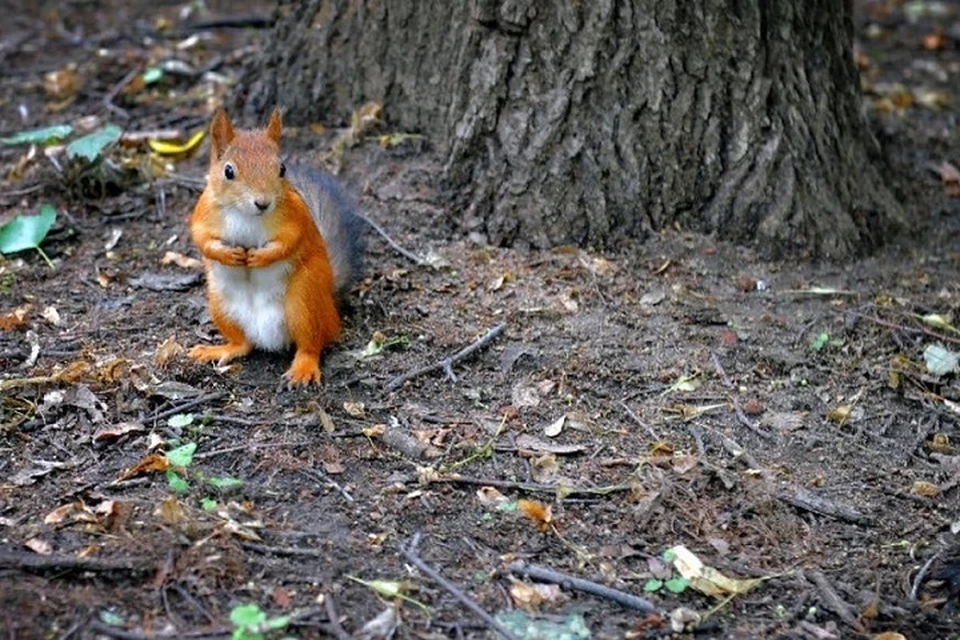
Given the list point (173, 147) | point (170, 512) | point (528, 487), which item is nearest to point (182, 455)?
point (170, 512)

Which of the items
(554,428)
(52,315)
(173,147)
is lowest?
(554,428)

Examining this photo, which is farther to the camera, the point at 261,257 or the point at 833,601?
the point at 261,257

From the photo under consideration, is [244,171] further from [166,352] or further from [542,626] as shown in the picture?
[542,626]

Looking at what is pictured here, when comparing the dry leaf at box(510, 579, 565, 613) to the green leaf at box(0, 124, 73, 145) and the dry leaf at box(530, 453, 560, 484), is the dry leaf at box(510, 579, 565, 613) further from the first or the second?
the green leaf at box(0, 124, 73, 145)

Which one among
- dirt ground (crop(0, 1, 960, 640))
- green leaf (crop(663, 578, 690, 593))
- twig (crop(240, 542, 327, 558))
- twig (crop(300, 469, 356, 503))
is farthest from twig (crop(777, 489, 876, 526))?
twig (crop(240, 542, 327, 558))

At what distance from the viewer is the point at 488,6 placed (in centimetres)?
451

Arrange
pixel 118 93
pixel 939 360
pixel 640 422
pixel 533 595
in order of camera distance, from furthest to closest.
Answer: pixel 118 93, pixel 939 360, pixel 640 422, pixel 533 595

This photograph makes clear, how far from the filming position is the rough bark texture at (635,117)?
451cm

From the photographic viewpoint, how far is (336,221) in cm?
432

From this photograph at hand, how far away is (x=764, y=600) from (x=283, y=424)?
136 centimetres

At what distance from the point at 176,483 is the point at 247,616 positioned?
0.60 meters

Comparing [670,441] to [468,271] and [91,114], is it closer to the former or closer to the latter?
[468,271]

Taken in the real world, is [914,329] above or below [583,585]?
above

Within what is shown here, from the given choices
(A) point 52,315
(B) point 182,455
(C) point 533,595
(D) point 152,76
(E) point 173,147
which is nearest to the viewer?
(C) point 533,595
